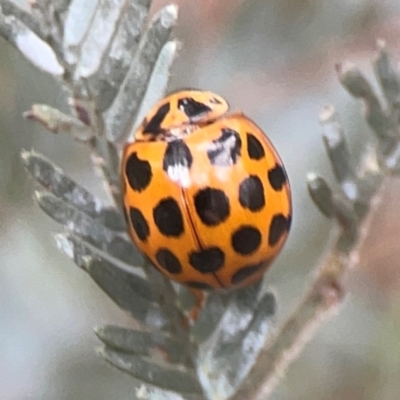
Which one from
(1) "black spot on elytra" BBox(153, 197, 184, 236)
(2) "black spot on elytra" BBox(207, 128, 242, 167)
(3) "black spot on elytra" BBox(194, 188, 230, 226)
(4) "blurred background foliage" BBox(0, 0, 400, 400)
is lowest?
(4) "blurred background foliage" BBox(0, 0, 400, 400)

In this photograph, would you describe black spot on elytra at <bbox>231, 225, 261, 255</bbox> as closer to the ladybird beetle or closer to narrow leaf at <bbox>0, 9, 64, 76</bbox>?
the ladybird beetle

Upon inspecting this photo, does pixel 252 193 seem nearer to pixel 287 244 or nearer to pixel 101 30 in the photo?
pixel 101 30

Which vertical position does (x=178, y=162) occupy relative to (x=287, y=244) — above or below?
above

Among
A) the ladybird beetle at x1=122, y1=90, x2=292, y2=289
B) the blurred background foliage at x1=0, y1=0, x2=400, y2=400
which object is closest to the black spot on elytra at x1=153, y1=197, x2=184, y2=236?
the ladybird beetle at x1=122, y1=90, x2=292, y2=289

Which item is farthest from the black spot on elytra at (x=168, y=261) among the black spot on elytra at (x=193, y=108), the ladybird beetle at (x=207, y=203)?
the black spot on elytra at (x=193, y=108)

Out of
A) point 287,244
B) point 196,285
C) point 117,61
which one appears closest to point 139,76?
point 117,61

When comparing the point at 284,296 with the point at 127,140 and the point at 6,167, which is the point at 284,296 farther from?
the point at 127,140

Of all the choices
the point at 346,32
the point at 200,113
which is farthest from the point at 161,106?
the point at 346,32
